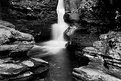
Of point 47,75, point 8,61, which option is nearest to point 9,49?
point 8,61

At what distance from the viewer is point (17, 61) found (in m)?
8.46

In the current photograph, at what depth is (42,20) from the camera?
14625mm

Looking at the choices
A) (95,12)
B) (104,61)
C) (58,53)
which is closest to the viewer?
(104,61)

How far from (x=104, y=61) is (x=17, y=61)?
3.86 meters

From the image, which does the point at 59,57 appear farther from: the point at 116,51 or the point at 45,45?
the point at 116,51

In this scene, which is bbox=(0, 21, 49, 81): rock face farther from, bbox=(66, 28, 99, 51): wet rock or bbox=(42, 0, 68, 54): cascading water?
bbox=(42, 0, 68, 54): cascading water

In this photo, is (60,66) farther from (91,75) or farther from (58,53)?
(91,75)

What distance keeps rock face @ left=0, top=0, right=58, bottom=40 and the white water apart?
1.79 ft

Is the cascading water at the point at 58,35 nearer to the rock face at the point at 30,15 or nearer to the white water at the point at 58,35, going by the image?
the white water at the point at 58,35

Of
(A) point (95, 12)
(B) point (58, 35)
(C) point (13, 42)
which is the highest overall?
(A) point (95, 12)

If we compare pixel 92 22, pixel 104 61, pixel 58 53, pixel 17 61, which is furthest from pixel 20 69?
pixel 92 22

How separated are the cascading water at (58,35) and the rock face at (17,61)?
11.3ft

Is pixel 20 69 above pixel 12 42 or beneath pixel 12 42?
beneath

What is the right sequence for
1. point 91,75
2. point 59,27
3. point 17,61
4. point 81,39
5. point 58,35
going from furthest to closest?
1. point 59,27
2. point 58,35
3. point 81,39
4. point 17,61
5. point 91,75
